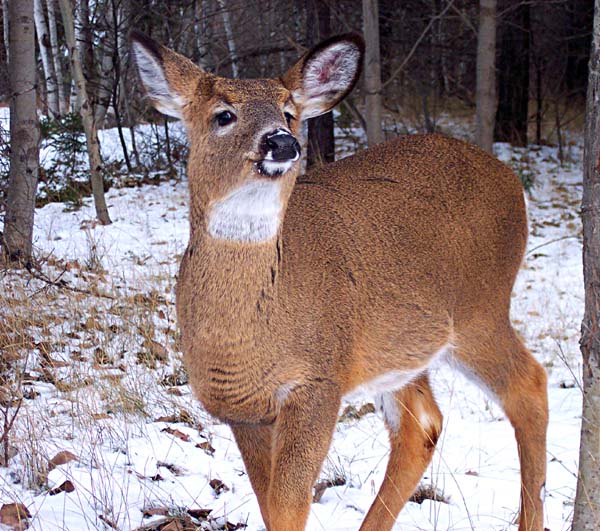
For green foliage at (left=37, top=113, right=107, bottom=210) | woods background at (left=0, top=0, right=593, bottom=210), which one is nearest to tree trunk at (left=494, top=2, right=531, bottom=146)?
woods background at (left=0, top=0, right=593, bottom=210)

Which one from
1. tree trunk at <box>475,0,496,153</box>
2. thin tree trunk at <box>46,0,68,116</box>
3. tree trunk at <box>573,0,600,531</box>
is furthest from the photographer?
thin tree trunk at <box>46,0,68,116</box>

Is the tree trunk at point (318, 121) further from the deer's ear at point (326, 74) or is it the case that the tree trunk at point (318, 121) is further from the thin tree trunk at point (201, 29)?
the deer's ear at point (326, 74)

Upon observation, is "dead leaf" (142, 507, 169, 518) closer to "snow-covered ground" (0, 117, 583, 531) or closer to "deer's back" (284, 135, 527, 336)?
"snow-covered ground" (0, 117, 583, 531)

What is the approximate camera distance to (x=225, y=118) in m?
3.20

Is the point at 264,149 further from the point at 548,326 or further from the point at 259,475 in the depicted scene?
the point at 548,326

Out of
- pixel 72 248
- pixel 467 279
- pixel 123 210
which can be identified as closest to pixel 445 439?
pixel 467 279

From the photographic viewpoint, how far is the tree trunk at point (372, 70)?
1042 centimetres

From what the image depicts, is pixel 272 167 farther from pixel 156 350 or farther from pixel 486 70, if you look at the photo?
pixel 486 70

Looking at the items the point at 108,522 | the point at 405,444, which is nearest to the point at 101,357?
the point at 108,522

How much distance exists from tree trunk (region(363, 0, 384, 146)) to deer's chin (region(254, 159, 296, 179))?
741 cm

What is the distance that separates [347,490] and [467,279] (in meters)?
1.30

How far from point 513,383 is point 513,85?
559 inches

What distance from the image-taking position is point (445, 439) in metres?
5.05

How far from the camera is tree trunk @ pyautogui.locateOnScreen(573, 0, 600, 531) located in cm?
275
